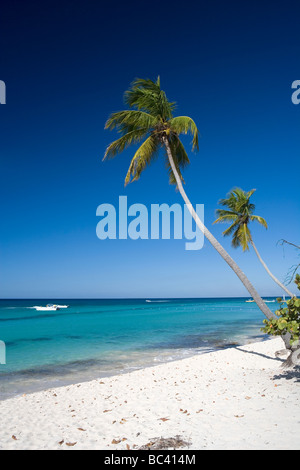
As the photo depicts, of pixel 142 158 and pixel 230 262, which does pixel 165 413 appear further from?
pixel 142 158

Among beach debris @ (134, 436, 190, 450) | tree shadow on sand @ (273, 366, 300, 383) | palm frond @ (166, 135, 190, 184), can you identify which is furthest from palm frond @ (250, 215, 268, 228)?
beach debris @ (134, 436, 190, 450)

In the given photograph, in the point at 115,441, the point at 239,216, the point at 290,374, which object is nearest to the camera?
the point at 115,441

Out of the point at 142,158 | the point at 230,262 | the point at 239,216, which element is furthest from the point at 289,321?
the point at 239,216

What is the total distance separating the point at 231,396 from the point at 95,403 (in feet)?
11.1

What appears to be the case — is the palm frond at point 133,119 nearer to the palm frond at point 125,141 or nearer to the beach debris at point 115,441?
the palm frond at point 125,141

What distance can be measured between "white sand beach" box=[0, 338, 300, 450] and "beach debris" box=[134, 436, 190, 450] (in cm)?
11

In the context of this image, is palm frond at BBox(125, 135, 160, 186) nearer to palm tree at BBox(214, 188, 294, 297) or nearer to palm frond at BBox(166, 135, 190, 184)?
palm frond at BBox(166, 135, 190, 184)

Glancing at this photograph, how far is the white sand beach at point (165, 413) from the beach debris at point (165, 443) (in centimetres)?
11

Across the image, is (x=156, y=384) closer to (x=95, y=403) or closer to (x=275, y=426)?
(x=95, y=403)

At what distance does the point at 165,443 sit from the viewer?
4.62m

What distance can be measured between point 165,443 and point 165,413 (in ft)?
5.29
